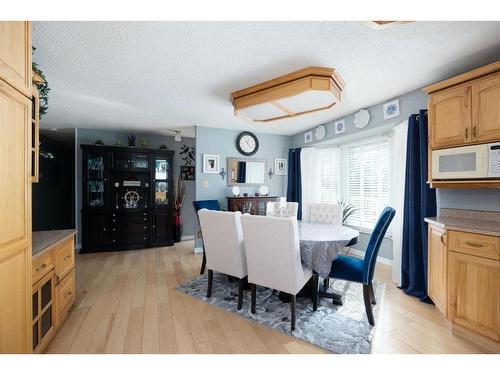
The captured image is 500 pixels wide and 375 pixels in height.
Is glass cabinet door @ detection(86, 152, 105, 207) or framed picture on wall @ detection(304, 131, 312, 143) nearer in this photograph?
glass cabinet door @ detection(86, 152, 105, 207)

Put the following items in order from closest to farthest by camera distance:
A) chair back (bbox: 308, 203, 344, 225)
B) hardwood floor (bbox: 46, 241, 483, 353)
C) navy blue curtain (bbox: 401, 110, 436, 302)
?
hardwood floor (bbox: 46, 241, 483, 353) → navy blue curtain (bbox: 401, 110, 436, 302) → chair back (bbox: 308, 203, 344, 225)

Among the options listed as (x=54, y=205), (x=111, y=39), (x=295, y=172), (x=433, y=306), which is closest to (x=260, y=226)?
(x=111, y=39)

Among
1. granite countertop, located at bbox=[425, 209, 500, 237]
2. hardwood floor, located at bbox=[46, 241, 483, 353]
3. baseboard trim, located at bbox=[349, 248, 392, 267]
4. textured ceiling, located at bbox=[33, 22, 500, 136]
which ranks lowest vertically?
hardwood floor, located at bbox=[46, 241, 483, 353]

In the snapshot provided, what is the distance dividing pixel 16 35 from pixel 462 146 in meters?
3.19

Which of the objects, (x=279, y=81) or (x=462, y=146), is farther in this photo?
(x=279, y=81)

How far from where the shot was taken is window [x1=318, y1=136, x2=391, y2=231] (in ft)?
11.7

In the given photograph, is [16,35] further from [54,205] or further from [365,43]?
[54,205]

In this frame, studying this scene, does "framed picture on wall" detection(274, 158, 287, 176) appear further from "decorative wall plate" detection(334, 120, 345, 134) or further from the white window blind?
"decorative wall plate" detection(334, 120, 345, 134)

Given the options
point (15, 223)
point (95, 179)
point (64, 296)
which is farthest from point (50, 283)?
point (95, 179)

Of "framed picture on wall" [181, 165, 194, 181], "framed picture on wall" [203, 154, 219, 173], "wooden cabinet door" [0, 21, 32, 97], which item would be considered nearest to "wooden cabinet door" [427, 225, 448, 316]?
"wooden cabinet door" [0, 21, 32, 97]

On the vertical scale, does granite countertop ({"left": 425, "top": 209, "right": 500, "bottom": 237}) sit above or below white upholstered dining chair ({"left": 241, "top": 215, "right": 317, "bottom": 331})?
above

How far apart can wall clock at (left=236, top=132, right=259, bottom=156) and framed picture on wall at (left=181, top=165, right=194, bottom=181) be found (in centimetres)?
142

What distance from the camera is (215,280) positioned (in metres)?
2.98

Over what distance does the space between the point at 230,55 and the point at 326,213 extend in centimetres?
222
